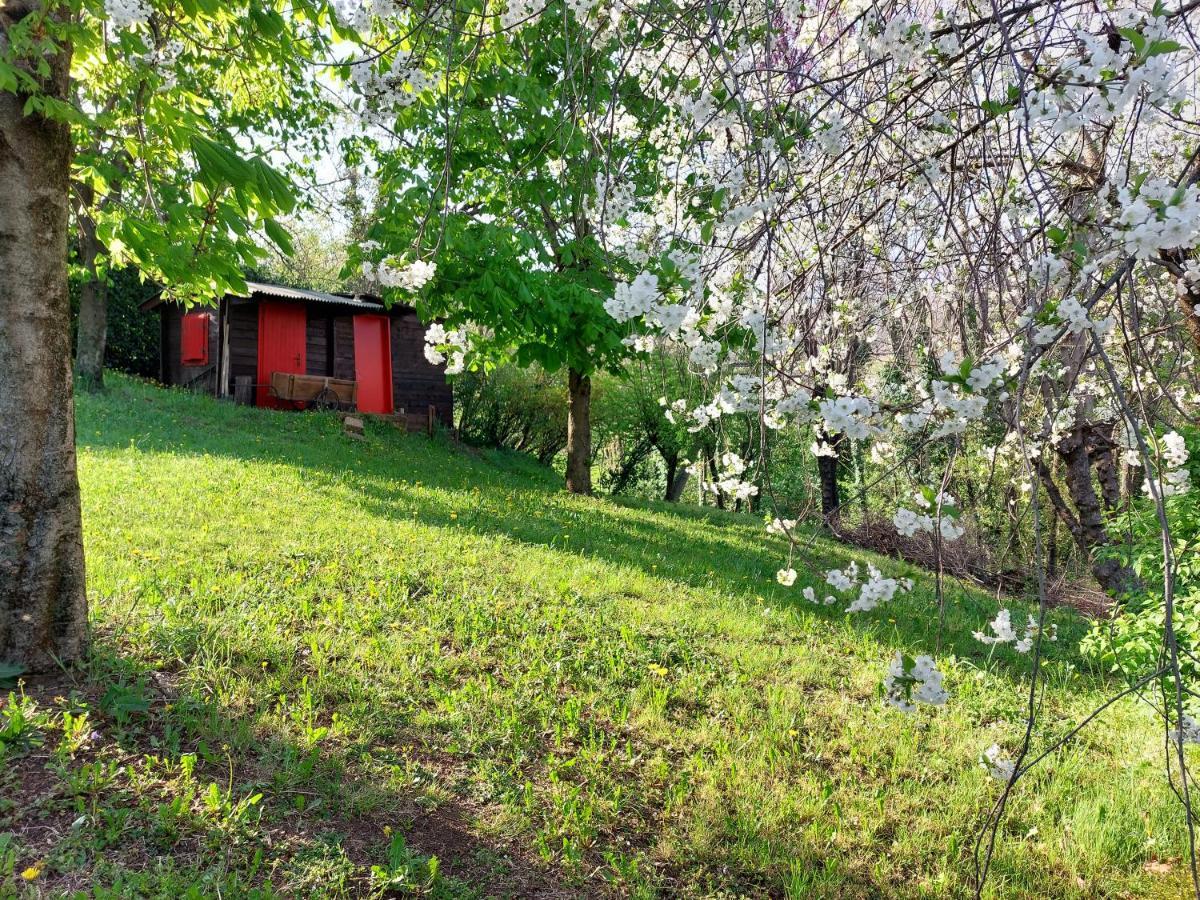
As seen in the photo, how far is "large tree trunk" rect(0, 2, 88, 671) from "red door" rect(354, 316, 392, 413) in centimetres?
1210

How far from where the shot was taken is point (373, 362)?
1482cm

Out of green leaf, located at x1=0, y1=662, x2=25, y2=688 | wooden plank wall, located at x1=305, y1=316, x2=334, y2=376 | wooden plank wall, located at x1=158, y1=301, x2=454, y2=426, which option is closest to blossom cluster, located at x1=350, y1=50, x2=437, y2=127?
green leaf, located at x1=0, y1=662, x2=25, y2=688

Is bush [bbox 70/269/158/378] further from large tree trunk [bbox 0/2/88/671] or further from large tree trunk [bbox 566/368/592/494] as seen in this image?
large tree trunk [bbox 0/2/88/671]

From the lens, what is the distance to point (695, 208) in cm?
226

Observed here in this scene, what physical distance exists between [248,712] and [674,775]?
72.5 inches

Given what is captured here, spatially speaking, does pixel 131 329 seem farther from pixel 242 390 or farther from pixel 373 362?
pixel 373 362

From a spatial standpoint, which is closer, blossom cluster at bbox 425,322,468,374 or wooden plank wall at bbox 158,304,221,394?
blossom cluster at bbox 425,322,468,374

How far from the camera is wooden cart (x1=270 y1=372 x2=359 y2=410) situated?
42.4 ft

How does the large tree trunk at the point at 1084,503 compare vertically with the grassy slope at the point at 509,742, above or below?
above

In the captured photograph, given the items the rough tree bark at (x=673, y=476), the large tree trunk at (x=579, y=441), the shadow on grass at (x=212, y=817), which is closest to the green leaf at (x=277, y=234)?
the shadow on grass at (x=212, y=817)

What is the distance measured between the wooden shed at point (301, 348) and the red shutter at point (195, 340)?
2cm

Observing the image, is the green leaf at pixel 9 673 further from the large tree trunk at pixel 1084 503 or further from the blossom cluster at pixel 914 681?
the large tree trunk at pixel 1084 503

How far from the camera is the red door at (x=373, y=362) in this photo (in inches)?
574

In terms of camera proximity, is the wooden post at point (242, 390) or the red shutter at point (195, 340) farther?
the red shutter at point (195, 340)
